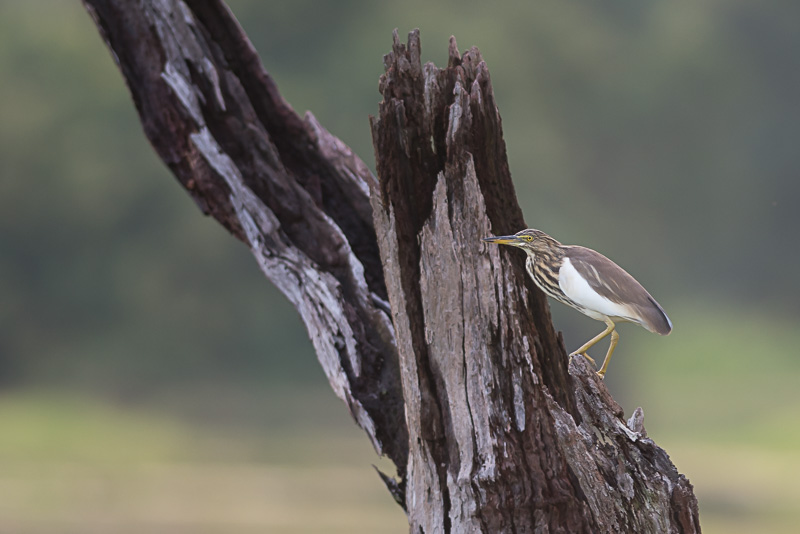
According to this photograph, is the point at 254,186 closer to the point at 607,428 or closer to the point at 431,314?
the point at 431,314

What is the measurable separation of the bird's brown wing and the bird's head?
0.12 feet

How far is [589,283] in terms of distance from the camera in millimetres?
1661

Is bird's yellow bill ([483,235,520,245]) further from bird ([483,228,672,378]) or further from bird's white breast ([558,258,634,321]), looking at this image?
bird's white breast ([558,258,634,321])

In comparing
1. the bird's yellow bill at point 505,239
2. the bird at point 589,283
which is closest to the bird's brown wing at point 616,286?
the bird at point 589,283

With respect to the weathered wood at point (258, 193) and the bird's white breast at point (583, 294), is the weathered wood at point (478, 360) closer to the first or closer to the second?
the bird's white breast at point (583, 294)

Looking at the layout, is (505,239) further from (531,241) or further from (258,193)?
(258,193)

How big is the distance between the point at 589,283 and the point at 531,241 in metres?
0.14

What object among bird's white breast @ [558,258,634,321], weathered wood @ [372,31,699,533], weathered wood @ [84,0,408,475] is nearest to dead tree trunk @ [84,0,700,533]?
weathered wood @ [372,31,699,533]

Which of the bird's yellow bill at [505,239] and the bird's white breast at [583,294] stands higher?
the bird's yellow bill at [505,239]

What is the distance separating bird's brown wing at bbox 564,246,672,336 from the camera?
166cm

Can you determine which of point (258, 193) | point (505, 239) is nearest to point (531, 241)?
point (505, 239)

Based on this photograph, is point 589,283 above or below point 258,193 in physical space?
below

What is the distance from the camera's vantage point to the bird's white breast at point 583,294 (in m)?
1.66

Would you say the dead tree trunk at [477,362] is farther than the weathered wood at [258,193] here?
No
